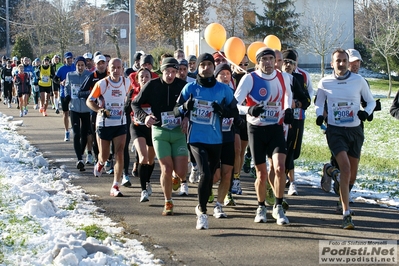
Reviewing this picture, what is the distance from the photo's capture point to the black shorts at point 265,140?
324 inches

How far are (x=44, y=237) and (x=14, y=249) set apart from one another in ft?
1.30

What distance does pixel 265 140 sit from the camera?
8.30 meters

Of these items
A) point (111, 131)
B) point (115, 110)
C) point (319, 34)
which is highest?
point (319, 34)

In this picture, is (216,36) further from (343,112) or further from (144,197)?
(343,112)

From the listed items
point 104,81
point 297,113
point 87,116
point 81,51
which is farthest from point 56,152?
point 81,51

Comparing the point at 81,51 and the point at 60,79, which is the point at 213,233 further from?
the point at 81,51

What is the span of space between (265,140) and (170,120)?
1316 mm

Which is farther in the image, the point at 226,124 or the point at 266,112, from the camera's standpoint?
the point at 226,124

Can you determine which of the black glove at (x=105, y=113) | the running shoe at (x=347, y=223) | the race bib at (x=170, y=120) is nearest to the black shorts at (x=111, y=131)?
the black glove at (x=105, y=113)

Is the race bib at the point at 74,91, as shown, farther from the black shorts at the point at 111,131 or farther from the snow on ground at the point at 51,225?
the black shorts at the point at 111,131

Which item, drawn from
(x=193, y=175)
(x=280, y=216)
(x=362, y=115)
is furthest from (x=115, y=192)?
(x=362, y=115)

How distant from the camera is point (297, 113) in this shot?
10477 millimetres

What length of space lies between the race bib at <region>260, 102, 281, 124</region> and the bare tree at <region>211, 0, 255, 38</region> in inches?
1708

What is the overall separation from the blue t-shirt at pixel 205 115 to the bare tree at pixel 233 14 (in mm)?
43464
